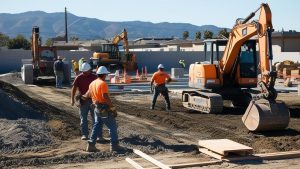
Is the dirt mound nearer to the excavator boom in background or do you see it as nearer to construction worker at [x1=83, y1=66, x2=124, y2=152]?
construction worker at [x1=83, y1=66, x2=124, y2=152]

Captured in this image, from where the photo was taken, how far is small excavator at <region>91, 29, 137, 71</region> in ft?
128

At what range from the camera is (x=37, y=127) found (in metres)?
12.2

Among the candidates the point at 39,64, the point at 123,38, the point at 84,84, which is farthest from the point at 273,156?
the point at 123,38

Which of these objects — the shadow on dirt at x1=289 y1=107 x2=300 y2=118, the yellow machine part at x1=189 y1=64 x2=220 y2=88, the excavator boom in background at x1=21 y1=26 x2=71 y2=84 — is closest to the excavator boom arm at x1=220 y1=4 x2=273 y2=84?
the yellow machine part at x1=189 y1=64 x2=220 y2=88

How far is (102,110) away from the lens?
998cm

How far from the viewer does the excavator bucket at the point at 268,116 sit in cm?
1204

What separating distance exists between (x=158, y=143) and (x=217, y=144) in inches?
64.5

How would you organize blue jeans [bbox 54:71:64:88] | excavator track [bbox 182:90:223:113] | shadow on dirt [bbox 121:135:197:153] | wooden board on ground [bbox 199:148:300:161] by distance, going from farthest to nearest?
blue jeans [bbox 54:71:64:88] < excavator track [bbox 182:90:223:113] < shadow on dirt [bbox 121:135:197:153] < wooden board on ground [bbox 199:148:300:161]

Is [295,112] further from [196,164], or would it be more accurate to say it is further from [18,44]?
[18,44]

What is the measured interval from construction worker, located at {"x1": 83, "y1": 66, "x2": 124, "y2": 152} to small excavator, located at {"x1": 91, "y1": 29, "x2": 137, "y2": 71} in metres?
28.4

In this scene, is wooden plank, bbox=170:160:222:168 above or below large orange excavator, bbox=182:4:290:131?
below

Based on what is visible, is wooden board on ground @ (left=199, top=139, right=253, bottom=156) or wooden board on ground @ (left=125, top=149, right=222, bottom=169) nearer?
wooden board on ground @ (left=125, top=149, right=222, bottom=169)

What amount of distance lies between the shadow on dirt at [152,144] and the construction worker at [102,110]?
896mm

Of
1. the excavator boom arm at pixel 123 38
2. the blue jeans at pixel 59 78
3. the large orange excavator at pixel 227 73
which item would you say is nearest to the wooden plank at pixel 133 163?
the large orange excavator at pixel 227 73
